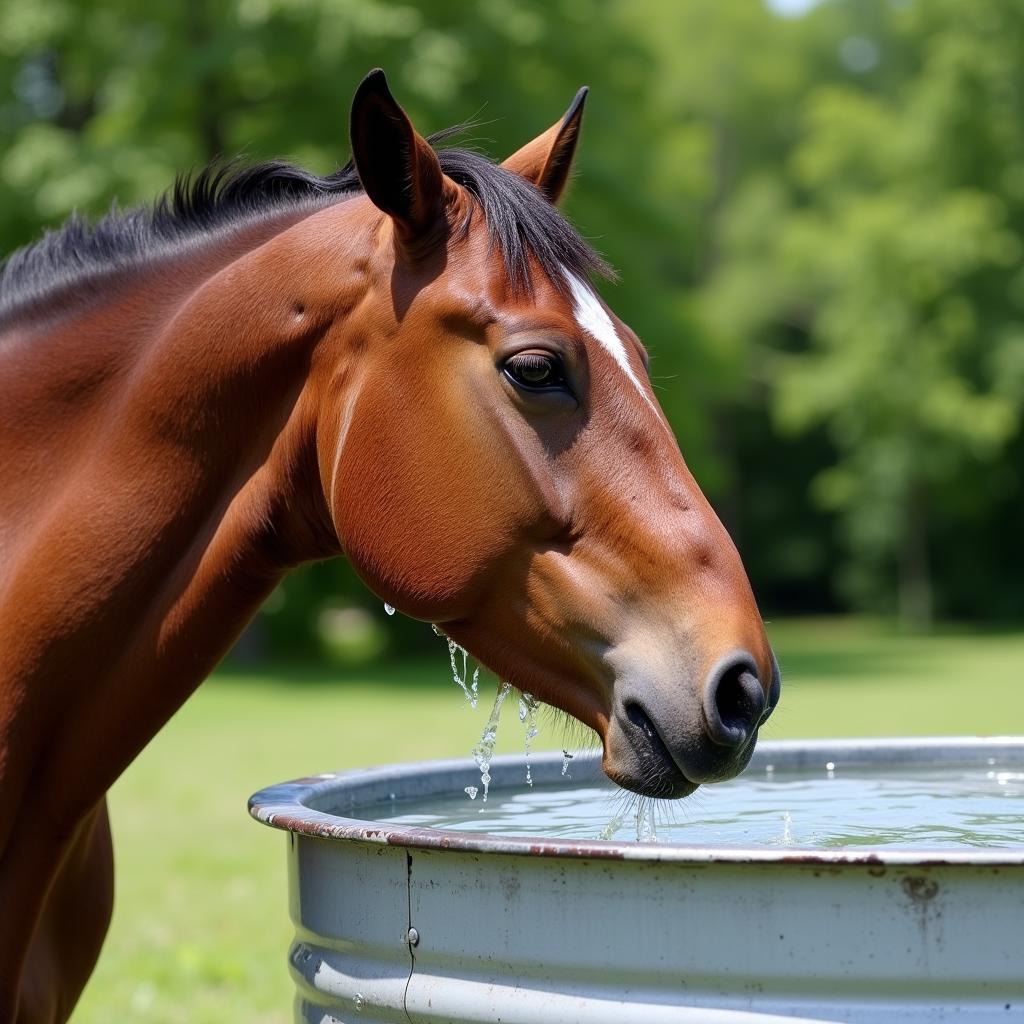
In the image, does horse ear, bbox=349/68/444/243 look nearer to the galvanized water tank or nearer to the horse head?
the horse head

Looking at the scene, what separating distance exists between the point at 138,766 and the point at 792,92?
3323cm

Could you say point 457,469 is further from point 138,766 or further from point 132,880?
point 138,766

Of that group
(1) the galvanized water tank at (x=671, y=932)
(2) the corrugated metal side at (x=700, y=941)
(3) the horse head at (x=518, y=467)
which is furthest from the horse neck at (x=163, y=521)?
(2) the corrugated metal side at (x=700, y=941)

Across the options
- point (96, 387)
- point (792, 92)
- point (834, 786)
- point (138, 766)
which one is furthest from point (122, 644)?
point (792, 92)

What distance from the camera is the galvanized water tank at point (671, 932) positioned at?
184 centimetres

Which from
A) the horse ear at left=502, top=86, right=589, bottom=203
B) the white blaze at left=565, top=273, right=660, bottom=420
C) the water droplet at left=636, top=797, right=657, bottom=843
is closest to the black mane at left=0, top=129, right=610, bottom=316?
the horse ear at left=502, top=86, right=589, bottom=203

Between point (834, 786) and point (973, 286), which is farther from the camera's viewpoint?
point (973, 286)

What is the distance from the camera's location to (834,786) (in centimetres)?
378

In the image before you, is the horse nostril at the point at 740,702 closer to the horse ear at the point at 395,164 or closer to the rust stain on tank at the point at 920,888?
the rust stain on tank at the point at 920,888

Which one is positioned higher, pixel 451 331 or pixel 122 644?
pixel 451 331

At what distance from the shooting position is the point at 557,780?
3.46 metres

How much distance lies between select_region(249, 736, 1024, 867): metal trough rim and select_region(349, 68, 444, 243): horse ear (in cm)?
99

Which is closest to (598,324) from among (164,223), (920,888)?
(164,223)

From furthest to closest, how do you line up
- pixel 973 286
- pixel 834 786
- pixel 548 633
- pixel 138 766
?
pixel 973 286 < pixel 138 766 < pixel 834 786 < pixel 548 633
